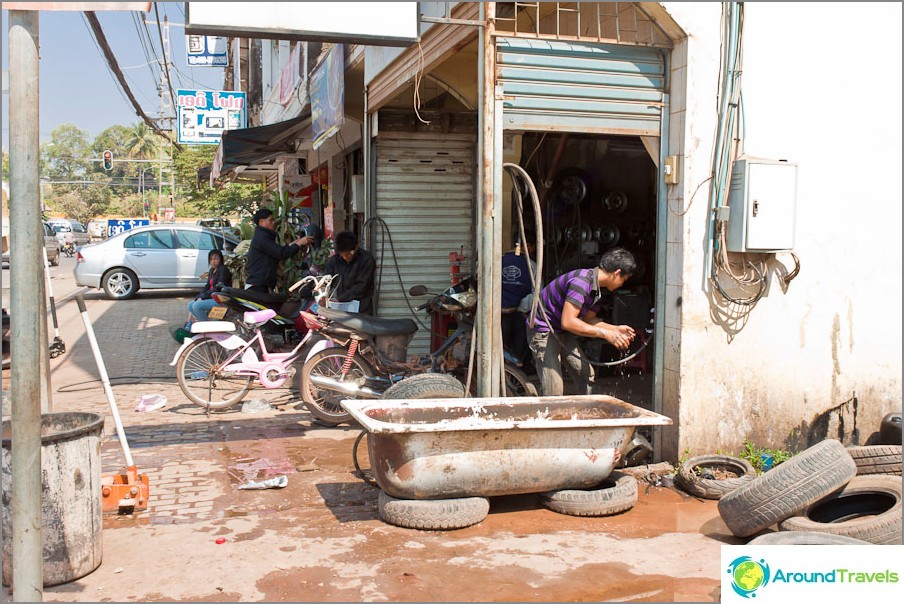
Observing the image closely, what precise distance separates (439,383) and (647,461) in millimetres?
1859

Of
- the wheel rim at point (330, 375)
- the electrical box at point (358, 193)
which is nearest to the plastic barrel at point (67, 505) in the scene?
the wheel rim at point (330, 375)

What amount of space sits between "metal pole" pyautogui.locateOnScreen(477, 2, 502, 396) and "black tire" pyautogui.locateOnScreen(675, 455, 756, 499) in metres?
1.54

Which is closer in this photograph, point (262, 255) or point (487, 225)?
point (487, 225)

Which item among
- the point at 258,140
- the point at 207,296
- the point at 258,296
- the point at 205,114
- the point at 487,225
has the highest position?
the point at 205,114

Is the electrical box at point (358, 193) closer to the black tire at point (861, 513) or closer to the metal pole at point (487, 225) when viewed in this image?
the metal pole at point (487, 225)

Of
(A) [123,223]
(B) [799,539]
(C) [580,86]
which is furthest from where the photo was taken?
(A) [123,223]

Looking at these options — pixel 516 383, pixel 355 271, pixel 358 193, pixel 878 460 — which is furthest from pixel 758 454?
pixel 358 193

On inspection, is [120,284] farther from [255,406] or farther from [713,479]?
[713,479]

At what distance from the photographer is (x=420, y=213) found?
9.81m

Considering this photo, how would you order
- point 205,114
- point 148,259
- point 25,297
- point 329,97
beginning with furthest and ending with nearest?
1. point 148,259
2. point 205,114
3. point 329,97
4. point 25,297

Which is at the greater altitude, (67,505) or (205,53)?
(205,53)

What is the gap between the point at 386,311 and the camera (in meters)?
9.69

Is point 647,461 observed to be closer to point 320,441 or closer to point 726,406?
point 726,406

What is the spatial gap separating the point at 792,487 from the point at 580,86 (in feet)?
11.2
